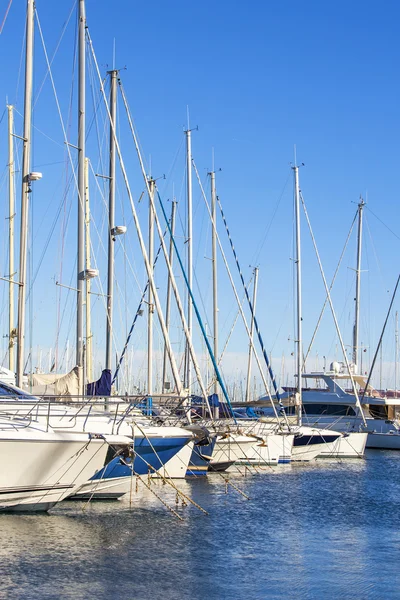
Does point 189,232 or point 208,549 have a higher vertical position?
point 189,232

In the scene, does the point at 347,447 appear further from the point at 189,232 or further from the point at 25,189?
the point at 25,189

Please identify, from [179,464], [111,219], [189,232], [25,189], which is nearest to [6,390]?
[25,189]

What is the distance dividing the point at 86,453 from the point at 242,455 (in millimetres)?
15248

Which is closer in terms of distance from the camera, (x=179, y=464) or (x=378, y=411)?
(x=179, y=464)

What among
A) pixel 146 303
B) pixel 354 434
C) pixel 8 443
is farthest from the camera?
pixel 354 434

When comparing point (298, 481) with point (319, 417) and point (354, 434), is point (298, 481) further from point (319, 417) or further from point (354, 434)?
point (319, 417)

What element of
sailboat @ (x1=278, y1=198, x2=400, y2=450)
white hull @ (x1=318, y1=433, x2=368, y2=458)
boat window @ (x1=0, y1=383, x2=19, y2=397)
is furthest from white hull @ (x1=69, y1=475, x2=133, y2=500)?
sailboat @ (x1=278, y1=198, x2=400, y2=450)

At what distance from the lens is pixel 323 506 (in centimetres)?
2528

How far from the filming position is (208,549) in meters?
17.6

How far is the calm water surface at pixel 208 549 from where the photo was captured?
1438cm

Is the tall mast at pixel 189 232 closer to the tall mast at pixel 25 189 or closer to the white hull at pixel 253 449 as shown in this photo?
the white hull at pixel 253 449

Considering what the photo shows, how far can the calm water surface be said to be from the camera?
1438 centimetres

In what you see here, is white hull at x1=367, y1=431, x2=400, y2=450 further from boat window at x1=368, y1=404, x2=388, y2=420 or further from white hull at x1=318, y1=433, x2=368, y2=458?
white hull at x1=318, y1=433, x2=368, y2=458

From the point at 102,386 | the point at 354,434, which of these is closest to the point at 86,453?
the point at 102,386
